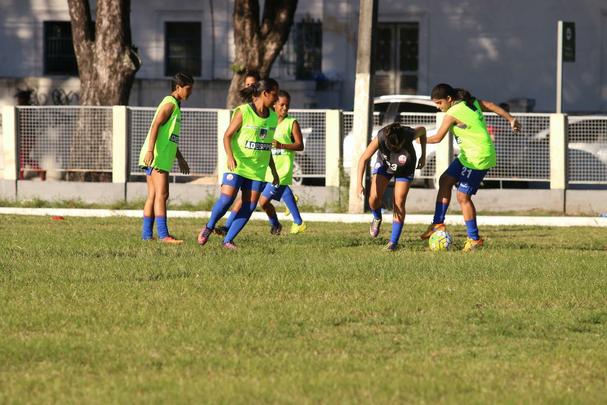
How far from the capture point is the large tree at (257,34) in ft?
89.6

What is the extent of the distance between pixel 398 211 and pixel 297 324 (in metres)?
5.44

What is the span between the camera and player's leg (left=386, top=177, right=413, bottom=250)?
14.4 meters

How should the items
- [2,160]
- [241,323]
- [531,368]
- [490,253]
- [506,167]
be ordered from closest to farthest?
[531,368] < [241,323] < [490,253] < [506,167] < [2,160]

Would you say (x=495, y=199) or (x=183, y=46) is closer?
(x=495, y=199)

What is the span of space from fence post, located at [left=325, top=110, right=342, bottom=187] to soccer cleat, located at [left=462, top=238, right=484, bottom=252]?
845 cm

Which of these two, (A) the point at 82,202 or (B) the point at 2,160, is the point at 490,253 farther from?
(B) the point at 2,160

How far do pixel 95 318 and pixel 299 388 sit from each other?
252cm

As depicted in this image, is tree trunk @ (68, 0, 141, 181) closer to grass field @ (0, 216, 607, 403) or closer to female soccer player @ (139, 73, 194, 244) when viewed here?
female soccer player @ (139, 73, 194, 244)

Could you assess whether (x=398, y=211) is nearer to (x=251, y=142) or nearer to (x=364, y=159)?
(x=364, y=159)

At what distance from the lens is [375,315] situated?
954cm

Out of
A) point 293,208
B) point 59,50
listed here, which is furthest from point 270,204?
point 59,50

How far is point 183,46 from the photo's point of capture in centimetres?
4000

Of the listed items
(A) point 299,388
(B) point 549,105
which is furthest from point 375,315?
(B) point 549,105

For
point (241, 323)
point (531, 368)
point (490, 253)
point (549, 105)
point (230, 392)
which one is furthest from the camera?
Answer: point (549, 105)
